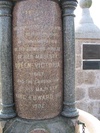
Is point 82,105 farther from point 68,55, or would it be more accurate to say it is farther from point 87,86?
point 68,55

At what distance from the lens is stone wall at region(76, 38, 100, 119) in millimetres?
4406

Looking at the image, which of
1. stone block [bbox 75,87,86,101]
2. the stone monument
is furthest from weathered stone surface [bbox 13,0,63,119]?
stone block [bbox 75,87,86,101]

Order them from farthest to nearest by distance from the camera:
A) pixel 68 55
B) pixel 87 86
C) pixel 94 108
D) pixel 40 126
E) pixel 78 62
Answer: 1. pixel 94 108
2. pixel 87 86
3. pixel 78 62
4. pixel 68 55
5. pixel 40 126

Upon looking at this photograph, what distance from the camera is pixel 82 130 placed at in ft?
8.25

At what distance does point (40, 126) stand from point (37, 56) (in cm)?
73

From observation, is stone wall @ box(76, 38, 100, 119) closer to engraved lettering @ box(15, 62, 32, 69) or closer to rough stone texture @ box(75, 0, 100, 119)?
rough stone texture @ box(75, 0, 100, 119)

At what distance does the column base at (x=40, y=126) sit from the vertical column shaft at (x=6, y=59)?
111 mm

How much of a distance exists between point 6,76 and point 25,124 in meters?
0.55

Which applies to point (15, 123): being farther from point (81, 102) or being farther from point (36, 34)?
point (81, 102)

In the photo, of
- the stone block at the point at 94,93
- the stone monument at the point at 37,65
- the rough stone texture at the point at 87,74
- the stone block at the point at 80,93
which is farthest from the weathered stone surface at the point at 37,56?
the stone block at the point at 94,93

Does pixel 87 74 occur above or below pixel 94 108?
above

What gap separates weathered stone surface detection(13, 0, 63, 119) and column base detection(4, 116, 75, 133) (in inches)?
2.6

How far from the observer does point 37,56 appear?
2.38 meters

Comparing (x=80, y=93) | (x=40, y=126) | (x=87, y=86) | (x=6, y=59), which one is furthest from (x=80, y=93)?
(x=6, y=59)
